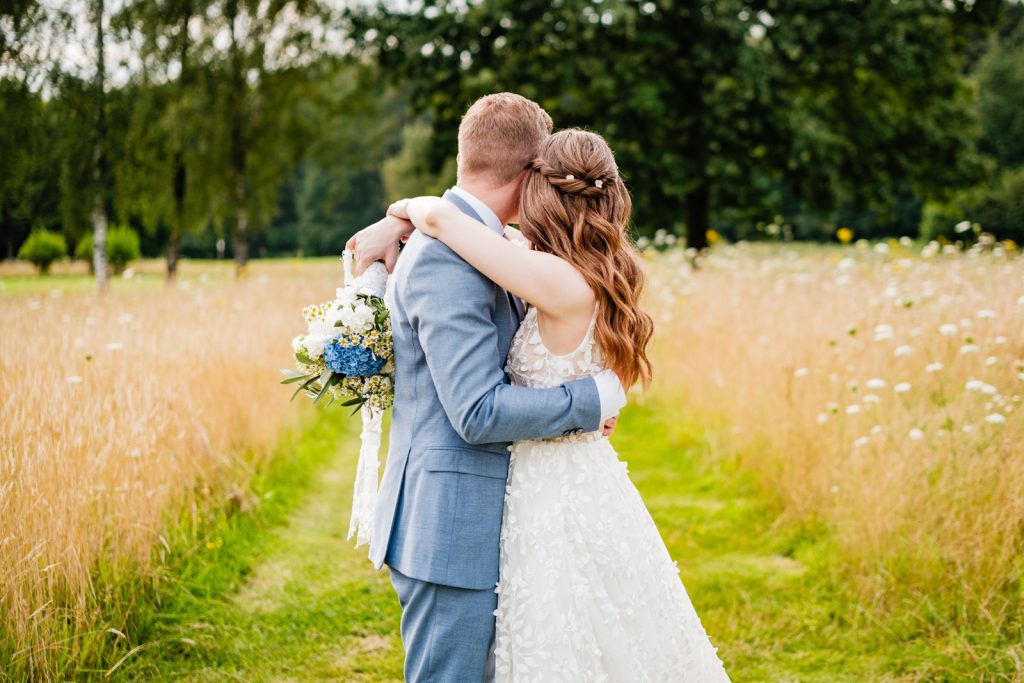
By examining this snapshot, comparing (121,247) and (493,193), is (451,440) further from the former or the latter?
(121,247)

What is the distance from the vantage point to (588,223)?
2.04 m

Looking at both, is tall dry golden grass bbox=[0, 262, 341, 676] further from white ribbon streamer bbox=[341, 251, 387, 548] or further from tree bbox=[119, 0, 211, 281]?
tree bbox=[119, 0, 211, 281]

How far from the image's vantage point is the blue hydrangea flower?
203 cm

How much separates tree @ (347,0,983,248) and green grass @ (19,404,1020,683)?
958cm

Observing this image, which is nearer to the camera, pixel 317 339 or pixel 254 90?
pixel 317 339

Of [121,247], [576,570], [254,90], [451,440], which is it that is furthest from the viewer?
[121,247]

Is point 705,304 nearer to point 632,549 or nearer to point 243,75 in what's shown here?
point 632,549

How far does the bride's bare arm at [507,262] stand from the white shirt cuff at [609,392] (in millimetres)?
191

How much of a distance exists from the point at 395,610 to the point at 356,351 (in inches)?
94.4

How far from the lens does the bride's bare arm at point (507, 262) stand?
73.3 inches

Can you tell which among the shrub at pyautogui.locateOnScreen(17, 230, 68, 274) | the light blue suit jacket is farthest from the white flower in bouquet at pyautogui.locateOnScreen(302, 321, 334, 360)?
the shrub at pyautogui.locateOnScreen(17, 230, 68, 274)

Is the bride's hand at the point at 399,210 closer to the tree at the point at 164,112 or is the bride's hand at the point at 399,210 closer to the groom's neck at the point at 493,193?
the groom's neck at the point at 493,193

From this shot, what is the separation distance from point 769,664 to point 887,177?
603 inches

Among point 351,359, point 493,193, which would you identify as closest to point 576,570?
point 351,359
